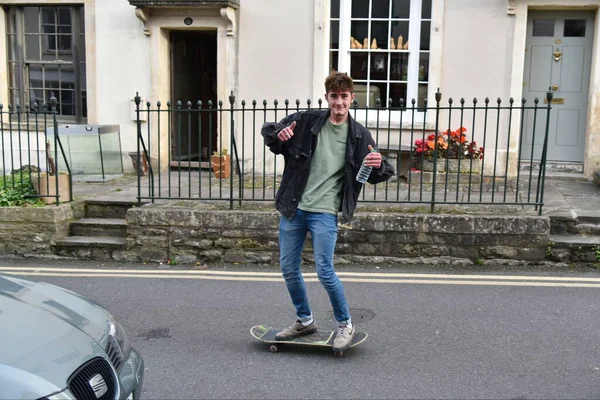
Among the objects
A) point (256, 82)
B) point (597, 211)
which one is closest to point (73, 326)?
point (597, 211)

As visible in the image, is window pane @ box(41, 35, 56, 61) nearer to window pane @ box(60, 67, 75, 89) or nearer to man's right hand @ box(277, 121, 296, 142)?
window pane @ box(60, 67, 75, 89)

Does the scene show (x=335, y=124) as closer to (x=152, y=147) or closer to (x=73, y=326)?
(x=73, y=326)

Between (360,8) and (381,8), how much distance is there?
35 cm

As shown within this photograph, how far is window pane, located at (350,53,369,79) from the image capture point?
11.2 metres

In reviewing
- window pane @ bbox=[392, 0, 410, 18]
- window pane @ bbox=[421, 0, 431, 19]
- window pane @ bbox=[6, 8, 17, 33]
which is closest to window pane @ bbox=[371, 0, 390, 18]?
window pane @ bbox=[392, 0, 410, 18]

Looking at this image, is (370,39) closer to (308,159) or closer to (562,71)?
(562,71)

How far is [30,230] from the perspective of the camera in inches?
300

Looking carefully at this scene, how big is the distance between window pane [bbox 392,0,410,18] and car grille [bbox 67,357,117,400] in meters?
9.04

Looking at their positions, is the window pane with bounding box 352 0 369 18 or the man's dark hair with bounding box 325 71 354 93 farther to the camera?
the window pane with bounding box 352 0 369 18

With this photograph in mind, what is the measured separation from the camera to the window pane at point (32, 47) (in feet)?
39.9

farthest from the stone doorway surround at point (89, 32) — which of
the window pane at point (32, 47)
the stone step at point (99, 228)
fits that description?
the stone step at point (99, 228)

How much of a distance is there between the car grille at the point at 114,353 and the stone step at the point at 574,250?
4948 millimetres

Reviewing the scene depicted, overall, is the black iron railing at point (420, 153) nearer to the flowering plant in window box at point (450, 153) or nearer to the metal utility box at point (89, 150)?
the flowering plant in window box at point (450, 153)

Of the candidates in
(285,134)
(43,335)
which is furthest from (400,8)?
(43,335)
